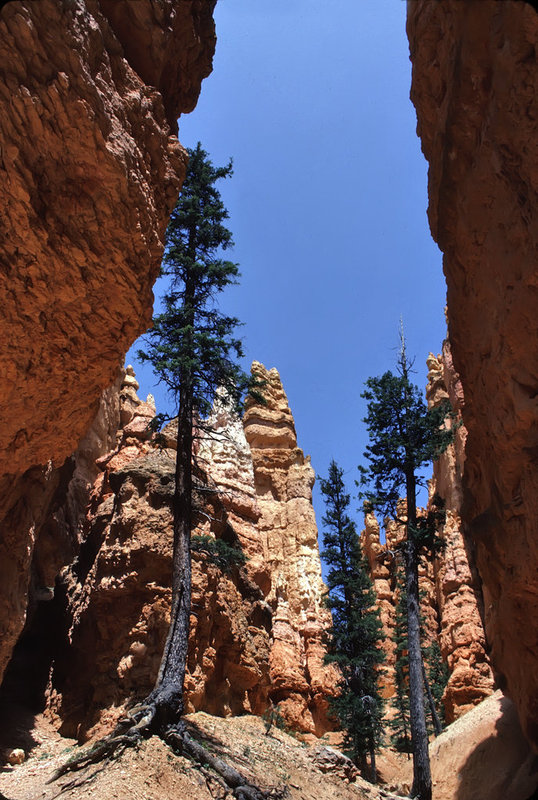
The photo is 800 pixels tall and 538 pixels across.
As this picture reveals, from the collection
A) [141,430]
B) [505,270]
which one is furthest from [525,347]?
[141,430]

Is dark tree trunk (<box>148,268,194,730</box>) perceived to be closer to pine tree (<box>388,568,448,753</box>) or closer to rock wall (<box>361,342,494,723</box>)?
rock wall (<box>361,342,494,723</box>)

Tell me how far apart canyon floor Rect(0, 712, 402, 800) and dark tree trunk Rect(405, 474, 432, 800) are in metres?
1.01

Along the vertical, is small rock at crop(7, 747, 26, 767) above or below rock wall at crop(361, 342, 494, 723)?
below

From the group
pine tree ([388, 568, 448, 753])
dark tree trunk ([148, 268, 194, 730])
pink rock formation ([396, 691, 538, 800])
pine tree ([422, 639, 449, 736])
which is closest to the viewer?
dark tree trunk ([148, 268, 194, 730])

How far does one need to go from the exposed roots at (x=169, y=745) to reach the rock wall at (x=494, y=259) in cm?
559

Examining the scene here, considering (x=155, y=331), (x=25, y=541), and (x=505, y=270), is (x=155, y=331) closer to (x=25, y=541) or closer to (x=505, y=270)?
(x=25, y=541)

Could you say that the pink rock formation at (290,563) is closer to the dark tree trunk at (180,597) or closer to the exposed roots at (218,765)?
the dark tree trunk at (180,597)

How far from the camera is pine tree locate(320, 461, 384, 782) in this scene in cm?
2192

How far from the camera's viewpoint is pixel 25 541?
13.9 meters

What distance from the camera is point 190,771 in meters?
9.96

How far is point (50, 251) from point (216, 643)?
11.3 m

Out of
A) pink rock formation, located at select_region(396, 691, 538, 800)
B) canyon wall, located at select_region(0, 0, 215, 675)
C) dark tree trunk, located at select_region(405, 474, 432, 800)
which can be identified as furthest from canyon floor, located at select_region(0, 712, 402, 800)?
canyon wall, located at select_region(0, 0, 215, 675)

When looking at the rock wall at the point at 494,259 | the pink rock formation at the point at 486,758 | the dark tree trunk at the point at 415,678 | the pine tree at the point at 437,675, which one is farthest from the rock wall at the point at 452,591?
the rock wall at the point at 494,259

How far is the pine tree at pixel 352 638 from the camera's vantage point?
21.9 metres
